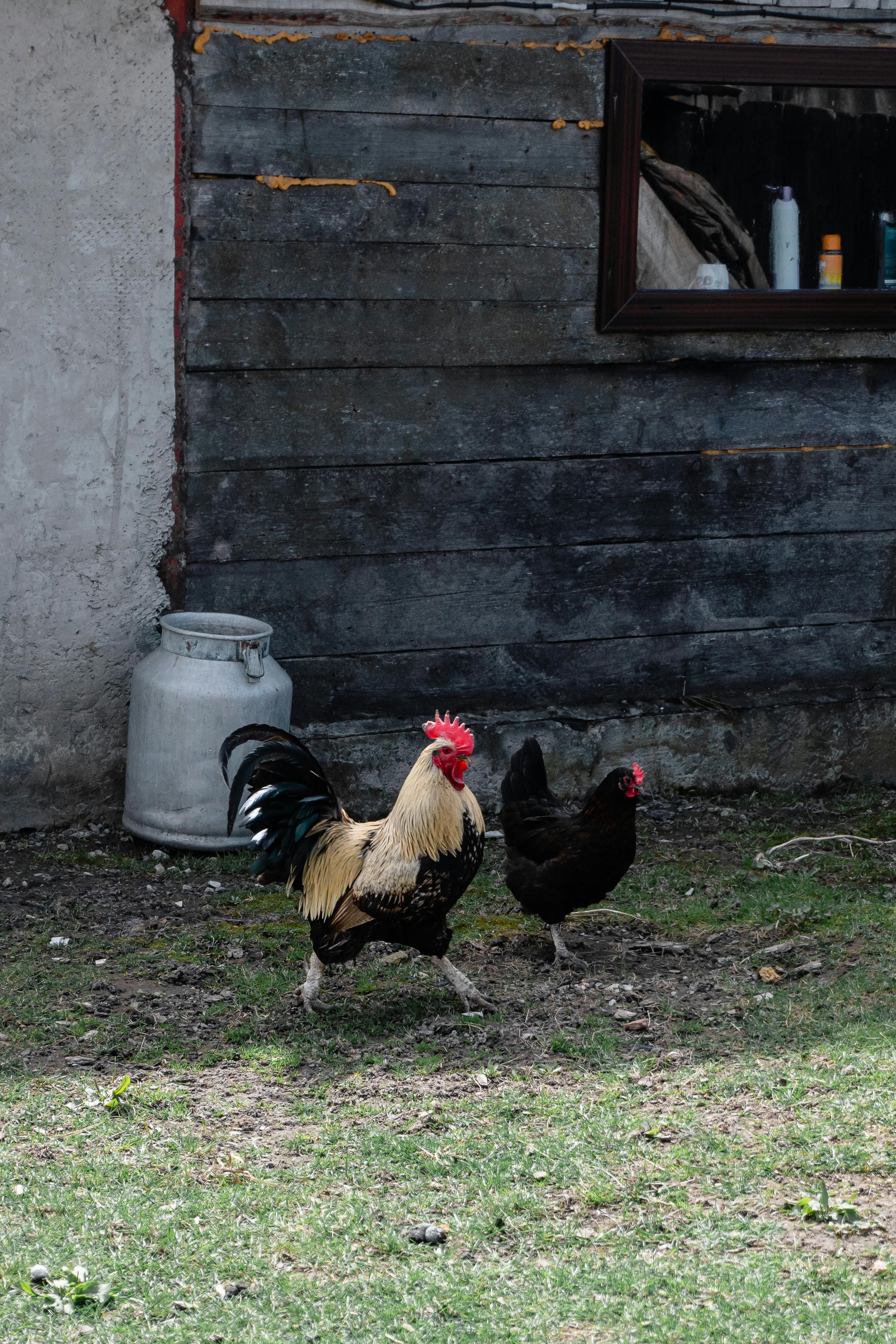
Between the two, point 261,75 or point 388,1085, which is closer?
point 388,1085

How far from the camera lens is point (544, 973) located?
16.2ft

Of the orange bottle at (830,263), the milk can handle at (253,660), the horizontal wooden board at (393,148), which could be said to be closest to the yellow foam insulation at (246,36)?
the horizontal wooden board at (393,148)

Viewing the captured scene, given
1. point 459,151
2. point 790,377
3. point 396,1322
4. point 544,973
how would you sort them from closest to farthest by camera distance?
point 396,1322, point 544,973, point 459,151, point 790,377

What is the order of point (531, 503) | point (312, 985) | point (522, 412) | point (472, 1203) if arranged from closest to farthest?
point (472, 1203) → point (312, 985) → point (522, 412) → point (531, 503)

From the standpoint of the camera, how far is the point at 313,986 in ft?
14.8

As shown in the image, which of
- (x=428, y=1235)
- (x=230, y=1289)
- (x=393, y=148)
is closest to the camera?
(x=230, y=1289)

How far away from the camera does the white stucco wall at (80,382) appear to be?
5.46 meters

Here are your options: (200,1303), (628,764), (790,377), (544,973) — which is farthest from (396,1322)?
(790,377)

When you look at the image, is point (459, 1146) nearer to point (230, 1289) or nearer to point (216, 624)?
point (230, 1289)

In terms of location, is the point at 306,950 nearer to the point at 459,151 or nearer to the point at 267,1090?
the point at 267,1090

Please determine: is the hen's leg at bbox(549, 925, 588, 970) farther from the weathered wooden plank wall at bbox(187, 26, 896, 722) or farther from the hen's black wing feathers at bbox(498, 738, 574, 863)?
the weathered wooden plank wall at bbox(187, 26, 896, 722)

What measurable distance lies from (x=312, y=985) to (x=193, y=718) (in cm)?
146

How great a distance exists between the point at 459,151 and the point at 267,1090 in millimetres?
3919

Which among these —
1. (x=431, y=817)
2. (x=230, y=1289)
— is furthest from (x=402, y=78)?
(x=230, y=1289)
